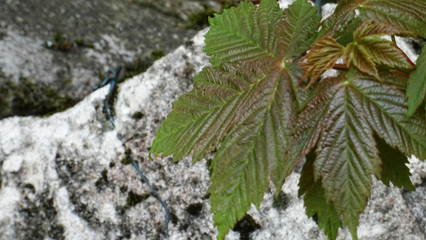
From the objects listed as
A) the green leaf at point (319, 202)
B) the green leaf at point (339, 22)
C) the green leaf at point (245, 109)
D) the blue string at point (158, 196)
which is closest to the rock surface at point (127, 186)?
the blue string at point (158, 196)

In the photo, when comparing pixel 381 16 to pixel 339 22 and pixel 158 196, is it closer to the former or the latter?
pixel 339 22

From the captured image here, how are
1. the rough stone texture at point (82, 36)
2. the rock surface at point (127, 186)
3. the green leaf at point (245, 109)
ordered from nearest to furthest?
the green leaf at point (245, 109) → the rock surface at point (127, 186) → the rough stone texture at point (82, 36)

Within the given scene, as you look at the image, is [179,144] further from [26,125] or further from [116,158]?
[26,125]

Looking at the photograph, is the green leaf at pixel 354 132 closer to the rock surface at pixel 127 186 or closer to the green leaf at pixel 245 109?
the green leaf at pixel 245 109

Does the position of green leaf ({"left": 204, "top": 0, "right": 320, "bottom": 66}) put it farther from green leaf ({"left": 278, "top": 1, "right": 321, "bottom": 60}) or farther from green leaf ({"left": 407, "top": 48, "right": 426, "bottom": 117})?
green leaf ({"left": 407, "top": 48, "right": 426, "bottom": 117})

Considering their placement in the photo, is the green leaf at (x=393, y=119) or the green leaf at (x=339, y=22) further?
the green leaf at (x=339, y=22)

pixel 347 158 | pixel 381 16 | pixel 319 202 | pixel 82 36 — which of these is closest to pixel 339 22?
pixel 381 16

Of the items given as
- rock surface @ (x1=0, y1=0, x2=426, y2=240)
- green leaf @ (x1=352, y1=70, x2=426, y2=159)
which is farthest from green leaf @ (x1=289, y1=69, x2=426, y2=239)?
rock surface @ (x1=0, y1=0, x2=426, y2=240)

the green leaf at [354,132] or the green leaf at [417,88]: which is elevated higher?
the green leaf at [417,88]
